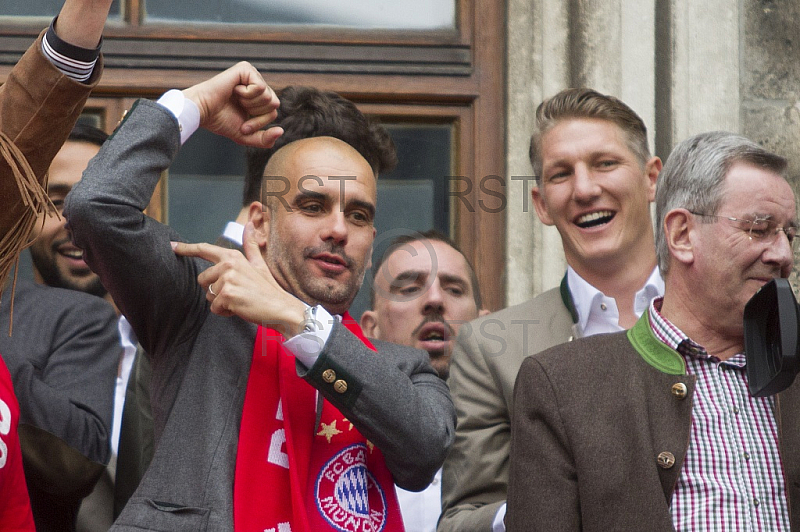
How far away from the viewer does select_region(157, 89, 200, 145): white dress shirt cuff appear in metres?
2.64

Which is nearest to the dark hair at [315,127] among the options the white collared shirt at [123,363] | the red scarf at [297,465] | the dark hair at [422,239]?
the red scarf at [297,465]

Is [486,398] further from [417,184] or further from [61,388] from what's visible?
[417,184]

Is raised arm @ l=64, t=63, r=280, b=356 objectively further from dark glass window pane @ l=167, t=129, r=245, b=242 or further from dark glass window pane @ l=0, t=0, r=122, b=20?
dark glass window pane @ l=0, t=0, r=122, b=20

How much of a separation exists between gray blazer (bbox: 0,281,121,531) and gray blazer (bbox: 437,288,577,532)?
0.92 metres

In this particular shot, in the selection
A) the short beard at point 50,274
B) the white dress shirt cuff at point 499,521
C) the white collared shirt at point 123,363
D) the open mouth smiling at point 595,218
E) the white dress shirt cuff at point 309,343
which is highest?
the open mouth smiling at point 595,218

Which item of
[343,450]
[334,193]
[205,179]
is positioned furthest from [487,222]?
[343,450]

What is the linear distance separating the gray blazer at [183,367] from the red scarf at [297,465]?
0.11 feet

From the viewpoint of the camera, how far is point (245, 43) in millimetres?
4406

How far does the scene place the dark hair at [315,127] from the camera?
3053mm

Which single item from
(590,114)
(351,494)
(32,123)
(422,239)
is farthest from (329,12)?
(32,123)

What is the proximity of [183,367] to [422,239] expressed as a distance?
171 cm

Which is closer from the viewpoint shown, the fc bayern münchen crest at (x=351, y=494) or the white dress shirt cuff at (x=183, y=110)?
the fc bayern münchen crest at (x=351, y=494)

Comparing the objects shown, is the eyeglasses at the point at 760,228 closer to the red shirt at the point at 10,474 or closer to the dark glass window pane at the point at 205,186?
the red shirt at the point at 10,474

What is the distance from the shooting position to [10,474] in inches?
91.8
